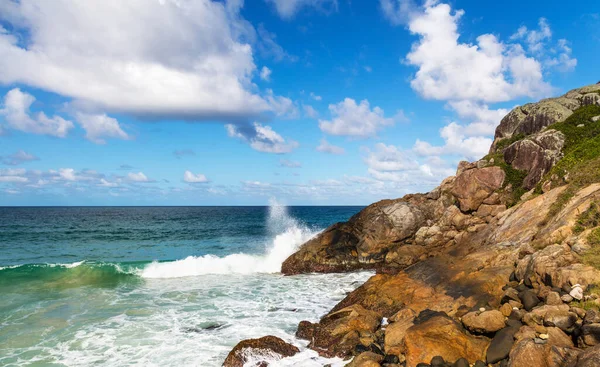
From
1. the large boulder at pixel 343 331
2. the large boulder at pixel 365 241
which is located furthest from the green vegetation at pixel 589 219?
the large boulder at pixel 365 241

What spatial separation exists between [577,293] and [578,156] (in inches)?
618

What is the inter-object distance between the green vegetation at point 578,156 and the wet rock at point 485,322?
373 inches

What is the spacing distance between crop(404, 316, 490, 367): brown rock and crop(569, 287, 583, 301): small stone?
2.96m

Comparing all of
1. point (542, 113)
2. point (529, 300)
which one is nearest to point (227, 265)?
point (529, 300)

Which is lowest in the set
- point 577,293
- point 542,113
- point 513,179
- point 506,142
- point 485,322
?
point 485,322

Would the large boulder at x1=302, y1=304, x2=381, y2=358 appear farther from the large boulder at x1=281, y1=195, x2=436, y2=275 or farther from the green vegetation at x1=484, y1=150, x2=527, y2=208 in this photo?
the green vegetation at x1=484, y1=150, x2=527, y2=208

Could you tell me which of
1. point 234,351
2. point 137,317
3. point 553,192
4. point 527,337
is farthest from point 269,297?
point 553,192

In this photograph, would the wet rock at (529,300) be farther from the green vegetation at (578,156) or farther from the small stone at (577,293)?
the green vegetation at (578,156)

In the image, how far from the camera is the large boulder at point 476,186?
28656 mm

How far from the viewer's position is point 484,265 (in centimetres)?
1728

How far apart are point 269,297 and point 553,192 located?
1828 cm

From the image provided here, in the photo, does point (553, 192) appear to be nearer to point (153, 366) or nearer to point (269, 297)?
point (269, 297)

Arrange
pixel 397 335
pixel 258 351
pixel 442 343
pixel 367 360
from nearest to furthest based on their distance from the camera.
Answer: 1. pixel 442 343
2. pixel 367 360
3. pixel 397 335
4. pixel 258 351

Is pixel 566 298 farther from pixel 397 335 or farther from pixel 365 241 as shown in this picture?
pixel 365 241
